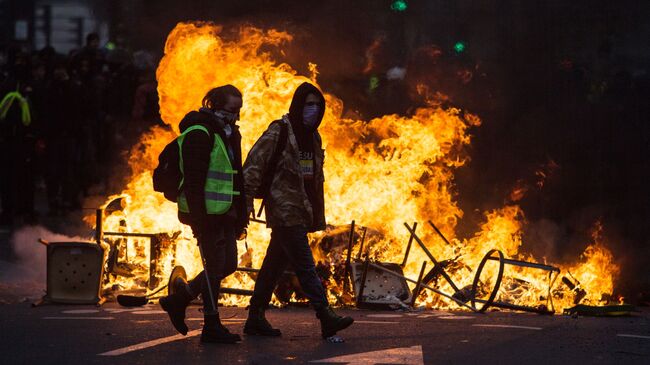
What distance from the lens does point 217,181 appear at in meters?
9.04

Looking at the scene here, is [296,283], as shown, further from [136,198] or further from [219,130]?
[219,130]

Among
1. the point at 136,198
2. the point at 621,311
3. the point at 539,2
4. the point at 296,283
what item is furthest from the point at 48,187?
the point at 539,2

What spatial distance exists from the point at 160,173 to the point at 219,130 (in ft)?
1.62

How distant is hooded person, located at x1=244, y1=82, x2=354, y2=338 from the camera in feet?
31.4

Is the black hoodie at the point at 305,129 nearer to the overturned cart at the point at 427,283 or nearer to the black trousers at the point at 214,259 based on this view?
the black trousers at the point at 214,259

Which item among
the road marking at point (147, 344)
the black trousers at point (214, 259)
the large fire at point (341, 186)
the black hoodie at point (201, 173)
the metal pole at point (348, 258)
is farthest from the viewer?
the large fire at point (341, 186)

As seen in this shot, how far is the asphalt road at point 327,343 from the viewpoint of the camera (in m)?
8.70

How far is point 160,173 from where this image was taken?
9.19 m

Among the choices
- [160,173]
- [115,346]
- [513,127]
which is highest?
[513,127]

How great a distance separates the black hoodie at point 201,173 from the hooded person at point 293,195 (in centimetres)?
26

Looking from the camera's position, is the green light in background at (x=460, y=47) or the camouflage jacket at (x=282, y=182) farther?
the green light in background at (x=460, y=47)

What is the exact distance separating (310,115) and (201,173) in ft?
3.73

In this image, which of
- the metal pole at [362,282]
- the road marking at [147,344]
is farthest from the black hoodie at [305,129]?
the metal pole at [362,282]

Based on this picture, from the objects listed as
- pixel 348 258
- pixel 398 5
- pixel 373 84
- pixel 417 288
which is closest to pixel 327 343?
pixel 417 288
